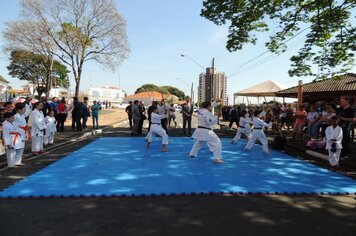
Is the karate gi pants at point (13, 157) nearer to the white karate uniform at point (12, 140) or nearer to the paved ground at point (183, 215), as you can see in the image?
the white karate uniform at point (12, 140)

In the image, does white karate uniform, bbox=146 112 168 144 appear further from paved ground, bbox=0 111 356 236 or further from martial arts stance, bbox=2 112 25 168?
paved ground, bbox=0 111 356 236

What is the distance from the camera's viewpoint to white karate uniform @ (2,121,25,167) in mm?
7215

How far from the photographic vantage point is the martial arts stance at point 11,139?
7.22m

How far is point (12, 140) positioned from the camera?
24.0ft

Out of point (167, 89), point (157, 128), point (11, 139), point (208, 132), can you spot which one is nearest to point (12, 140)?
point (11, 139)

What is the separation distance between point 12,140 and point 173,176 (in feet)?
13.1

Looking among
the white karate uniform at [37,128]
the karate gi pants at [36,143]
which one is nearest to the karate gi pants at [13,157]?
the white karate uniform at [37,128]

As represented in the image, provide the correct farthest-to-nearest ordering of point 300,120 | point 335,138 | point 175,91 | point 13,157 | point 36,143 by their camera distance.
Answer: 1. point 175,91
2. point 300,120
3. point 36,143
4. point 335,138
5. point 13,157

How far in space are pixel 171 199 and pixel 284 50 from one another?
12372 mm

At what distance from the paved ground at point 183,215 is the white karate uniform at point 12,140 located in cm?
258

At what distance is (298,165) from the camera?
8.41 metres

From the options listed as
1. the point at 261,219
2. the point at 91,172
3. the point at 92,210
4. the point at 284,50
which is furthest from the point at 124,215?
the point at 284,50

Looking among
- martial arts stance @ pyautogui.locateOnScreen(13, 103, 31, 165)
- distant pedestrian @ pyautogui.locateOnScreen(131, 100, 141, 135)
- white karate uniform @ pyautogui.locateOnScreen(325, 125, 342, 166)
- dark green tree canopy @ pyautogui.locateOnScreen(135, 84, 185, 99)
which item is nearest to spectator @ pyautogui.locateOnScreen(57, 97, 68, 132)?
distant pedestrian @ pyautogui.locateOnScreen(131, 100, 141, 135)

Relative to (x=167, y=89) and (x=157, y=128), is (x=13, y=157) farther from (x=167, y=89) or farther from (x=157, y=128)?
(x=167, y=89)
